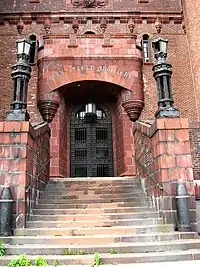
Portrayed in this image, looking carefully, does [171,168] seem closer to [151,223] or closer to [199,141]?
[151,223]

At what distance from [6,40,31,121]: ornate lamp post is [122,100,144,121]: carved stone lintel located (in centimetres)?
539

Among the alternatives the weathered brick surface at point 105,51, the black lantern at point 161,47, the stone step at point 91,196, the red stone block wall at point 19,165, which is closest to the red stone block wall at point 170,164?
the stone step at point 91,196

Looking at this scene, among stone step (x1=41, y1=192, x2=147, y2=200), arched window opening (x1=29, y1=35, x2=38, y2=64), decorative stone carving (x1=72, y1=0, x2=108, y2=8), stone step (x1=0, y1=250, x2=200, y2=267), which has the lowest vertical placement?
stone step (x1=0, y1=250, x2=200, y2=267)

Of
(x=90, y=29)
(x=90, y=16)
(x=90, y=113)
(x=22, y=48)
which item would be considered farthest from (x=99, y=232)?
(x=90, y=16)

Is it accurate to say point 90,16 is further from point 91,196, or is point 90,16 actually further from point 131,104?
point 91,196

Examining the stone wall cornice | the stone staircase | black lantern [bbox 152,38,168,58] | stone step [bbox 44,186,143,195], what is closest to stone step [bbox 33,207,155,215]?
the stone staircase

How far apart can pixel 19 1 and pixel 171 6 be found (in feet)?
24.6

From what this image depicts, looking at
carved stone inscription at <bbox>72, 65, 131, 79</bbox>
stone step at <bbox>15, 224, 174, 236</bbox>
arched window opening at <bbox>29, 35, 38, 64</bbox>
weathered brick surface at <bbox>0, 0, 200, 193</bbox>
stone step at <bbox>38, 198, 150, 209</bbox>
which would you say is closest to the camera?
stone step at <bbox>15, 224, 174, 236</bbox>

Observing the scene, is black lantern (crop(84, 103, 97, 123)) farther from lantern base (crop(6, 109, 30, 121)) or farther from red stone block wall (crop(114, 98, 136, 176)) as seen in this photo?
lantern base (crop(6, 109, 30, 121))

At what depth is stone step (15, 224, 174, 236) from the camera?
21.6ft

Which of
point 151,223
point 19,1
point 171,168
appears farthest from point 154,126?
point 19,1

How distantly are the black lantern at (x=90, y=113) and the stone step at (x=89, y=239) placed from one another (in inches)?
279

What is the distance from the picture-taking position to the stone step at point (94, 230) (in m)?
6.60

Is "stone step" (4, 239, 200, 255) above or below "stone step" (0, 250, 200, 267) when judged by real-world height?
above
